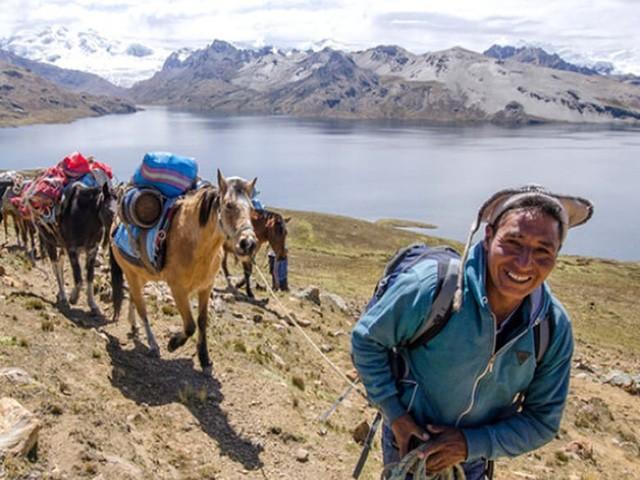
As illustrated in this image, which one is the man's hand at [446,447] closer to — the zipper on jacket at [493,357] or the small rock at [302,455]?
the zipper on jacket at [493,357]

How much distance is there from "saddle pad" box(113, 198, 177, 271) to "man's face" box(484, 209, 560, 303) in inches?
204

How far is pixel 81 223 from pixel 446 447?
8230 millimetres

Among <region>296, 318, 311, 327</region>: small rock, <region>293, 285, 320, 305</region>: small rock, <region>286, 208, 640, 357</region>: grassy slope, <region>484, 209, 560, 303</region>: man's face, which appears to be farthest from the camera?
<region>286, 208, 640, 357</region>: grassy slope

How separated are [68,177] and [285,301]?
5608 mm

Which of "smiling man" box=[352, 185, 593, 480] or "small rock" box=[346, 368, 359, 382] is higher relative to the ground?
"smiling man" box=[352, 185, 593, 480]

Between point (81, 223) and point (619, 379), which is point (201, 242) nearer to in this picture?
point (81, 223)

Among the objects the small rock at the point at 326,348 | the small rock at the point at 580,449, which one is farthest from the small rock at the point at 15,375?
the small rock at the point at 580,449

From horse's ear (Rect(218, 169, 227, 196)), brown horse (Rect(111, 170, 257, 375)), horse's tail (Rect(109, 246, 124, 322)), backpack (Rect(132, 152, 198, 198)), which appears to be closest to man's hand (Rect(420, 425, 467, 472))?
brown horse (Rect(111, 170, 257, 375))

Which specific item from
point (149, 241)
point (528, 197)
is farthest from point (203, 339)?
point (528, 197)

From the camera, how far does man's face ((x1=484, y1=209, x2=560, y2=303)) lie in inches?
102

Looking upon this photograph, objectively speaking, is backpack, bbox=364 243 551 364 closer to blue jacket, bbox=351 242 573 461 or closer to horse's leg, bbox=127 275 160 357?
blue jacket, bbox=351 242 573 461

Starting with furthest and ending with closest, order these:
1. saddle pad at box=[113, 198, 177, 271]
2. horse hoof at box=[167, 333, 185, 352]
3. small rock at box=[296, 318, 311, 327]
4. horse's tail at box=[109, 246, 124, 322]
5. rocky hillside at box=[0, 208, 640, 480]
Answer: small rock at box=[296, 318, 311, 327] → horse's tail at box=[109, 246, 124, 322] → horse hoof at box=[167, 333, 185, 352] → saddle pad at box=[113, 198, 177, 271] → rocky hillside at box=[0, 208, 640, 480]

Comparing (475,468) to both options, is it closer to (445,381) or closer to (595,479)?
(445,381)

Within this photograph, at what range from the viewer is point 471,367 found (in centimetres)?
278
